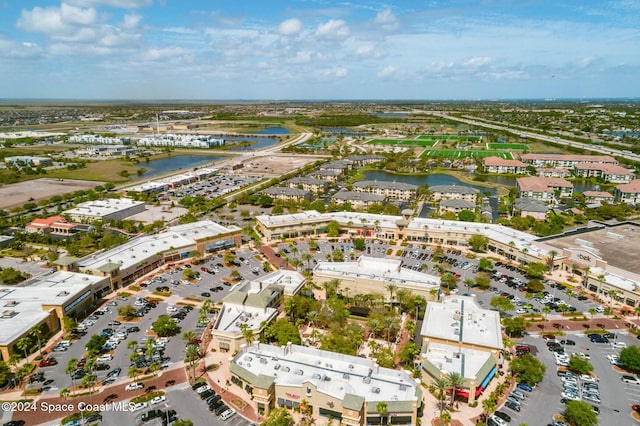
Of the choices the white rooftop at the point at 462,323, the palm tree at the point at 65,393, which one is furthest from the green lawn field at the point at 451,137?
the palm tree at the point at 65,393

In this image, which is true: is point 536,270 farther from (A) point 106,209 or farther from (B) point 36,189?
(B) point 36,189

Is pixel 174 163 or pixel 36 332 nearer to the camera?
pixel 36 332

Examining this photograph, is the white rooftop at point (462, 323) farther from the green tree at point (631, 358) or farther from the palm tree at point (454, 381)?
the green tree at point (631, 358)

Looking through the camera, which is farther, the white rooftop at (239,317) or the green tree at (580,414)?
the white rooftop at (239,317)

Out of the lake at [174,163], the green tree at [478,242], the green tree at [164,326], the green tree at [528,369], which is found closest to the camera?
the green tree at [528,369]

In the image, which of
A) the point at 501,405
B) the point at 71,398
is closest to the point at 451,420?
the point at 501,405

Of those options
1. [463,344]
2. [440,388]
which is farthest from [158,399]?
[463,344]
